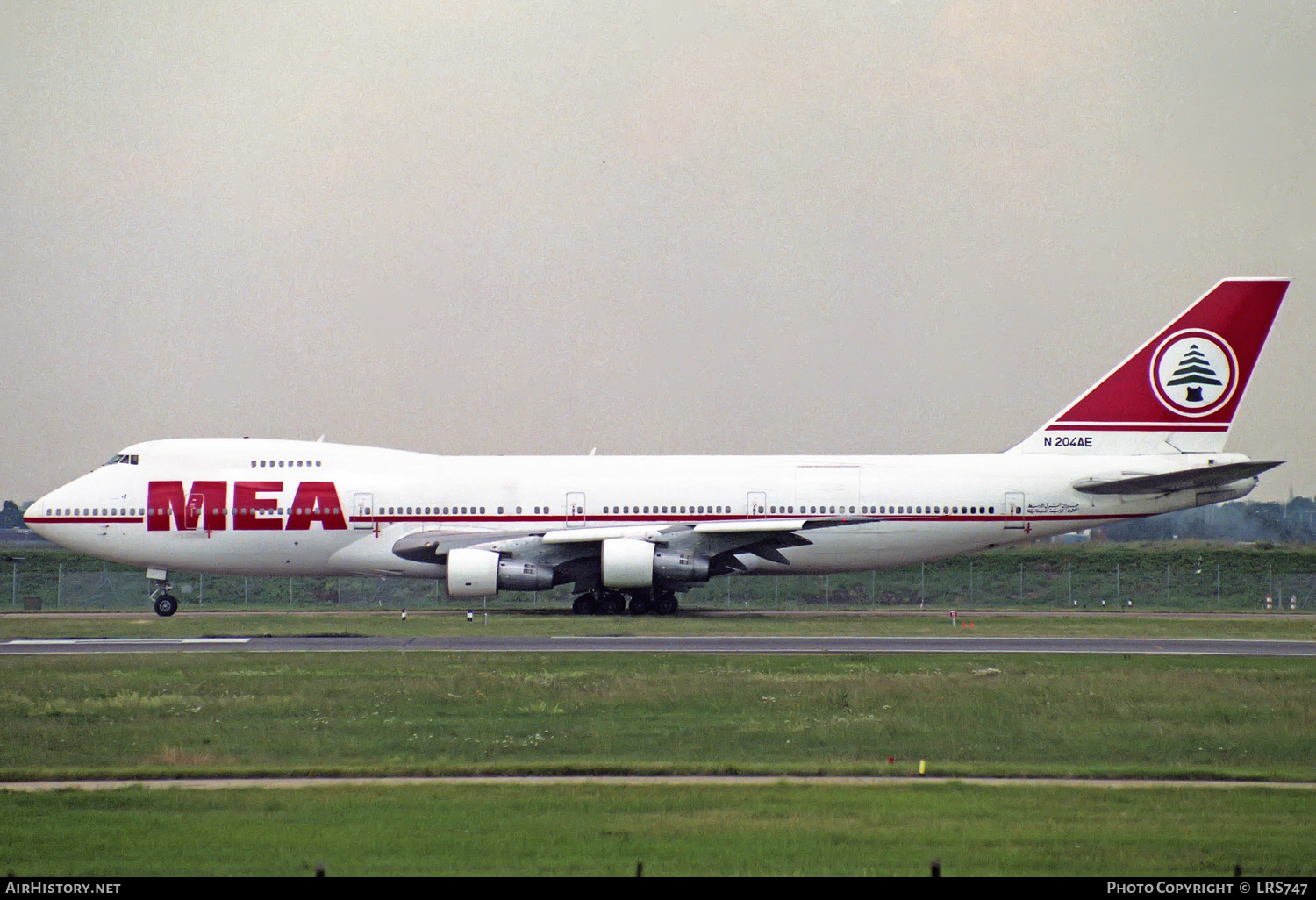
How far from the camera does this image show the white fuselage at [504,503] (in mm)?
39969

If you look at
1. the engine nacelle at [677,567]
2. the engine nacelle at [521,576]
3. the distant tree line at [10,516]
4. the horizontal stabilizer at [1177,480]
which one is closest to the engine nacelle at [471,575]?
the engine nacelle at [521,576]

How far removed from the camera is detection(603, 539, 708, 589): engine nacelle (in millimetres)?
37656

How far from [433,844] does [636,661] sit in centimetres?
1409

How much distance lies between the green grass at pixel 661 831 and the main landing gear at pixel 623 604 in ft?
83.3

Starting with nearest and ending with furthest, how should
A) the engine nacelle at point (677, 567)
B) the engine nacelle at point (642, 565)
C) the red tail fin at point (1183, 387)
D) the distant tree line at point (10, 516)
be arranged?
the engine nacelle at point (642, 565), the engine nacelle at point (677, 567), the red tail fin at point (1183, 387), the distant tree line at point (10, 516)

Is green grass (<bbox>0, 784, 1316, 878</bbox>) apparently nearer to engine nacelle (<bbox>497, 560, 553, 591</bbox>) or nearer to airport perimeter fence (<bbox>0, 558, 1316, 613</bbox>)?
engine nacelle (<bbox>497, 560, 553, 591</bbox>)

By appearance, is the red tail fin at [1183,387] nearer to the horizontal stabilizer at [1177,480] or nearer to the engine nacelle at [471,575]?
the horizontal stabilizer at [1177,480]

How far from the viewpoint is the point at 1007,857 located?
11008 mm

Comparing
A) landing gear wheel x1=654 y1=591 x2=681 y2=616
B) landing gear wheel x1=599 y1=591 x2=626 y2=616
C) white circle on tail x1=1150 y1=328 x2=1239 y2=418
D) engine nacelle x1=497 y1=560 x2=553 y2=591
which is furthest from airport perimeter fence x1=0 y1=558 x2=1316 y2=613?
white circle on tail x1=1150 y1=328 x2=1239 y2=418

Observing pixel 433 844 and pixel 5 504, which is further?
pixel 5 504

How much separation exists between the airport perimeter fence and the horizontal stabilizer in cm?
529

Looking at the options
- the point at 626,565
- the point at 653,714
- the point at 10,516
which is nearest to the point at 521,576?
the point at 626,565

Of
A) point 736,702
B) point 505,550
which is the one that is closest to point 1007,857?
point 736,702

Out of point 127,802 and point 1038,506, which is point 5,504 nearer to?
point 1038,506
